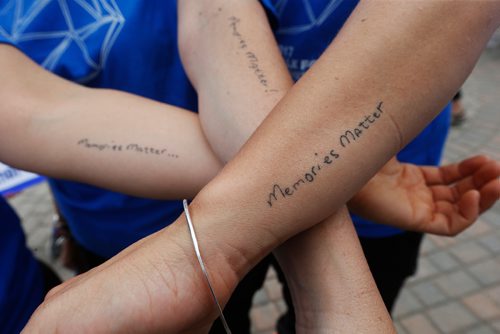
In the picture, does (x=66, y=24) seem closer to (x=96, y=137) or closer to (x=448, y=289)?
(x=96, y=137)

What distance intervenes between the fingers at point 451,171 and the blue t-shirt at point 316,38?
47 millimetres

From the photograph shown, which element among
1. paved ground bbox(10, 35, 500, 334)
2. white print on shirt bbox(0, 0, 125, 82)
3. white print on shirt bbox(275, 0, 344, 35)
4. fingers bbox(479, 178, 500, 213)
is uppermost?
white print on shirt bbox(0, 0, 125, 82)

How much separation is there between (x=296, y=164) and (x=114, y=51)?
432mm

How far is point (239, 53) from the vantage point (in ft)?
2.34

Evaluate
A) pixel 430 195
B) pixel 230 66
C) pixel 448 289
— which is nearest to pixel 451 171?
pixel 430 195

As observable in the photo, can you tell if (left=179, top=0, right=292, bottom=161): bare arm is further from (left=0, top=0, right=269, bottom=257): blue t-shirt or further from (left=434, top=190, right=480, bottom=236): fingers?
(left=434, top=190, right=480, bottom=236): fingers

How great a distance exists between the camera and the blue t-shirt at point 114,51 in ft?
2.37

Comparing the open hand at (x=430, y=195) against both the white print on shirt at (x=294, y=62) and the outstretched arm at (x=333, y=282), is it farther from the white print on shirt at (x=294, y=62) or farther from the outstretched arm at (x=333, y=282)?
the white print on shirt at (x=294, y=62)

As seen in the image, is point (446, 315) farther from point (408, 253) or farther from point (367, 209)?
point (367, 209)

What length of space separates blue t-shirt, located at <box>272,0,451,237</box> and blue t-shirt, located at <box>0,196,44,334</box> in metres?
0.71

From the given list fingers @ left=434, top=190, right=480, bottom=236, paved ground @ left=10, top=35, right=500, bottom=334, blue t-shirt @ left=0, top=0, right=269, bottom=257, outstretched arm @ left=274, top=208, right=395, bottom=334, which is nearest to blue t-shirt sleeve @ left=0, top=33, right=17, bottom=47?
blue t-shirt @ left=0, top=0, right=269, bottom=257

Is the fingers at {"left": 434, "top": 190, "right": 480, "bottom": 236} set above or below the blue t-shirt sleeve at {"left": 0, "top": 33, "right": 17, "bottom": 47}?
below

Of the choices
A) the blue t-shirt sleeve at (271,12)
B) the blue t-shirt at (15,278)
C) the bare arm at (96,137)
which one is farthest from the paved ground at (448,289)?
the blue t-shirt sleeve at (271,12)

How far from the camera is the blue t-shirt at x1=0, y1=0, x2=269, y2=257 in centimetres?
72
